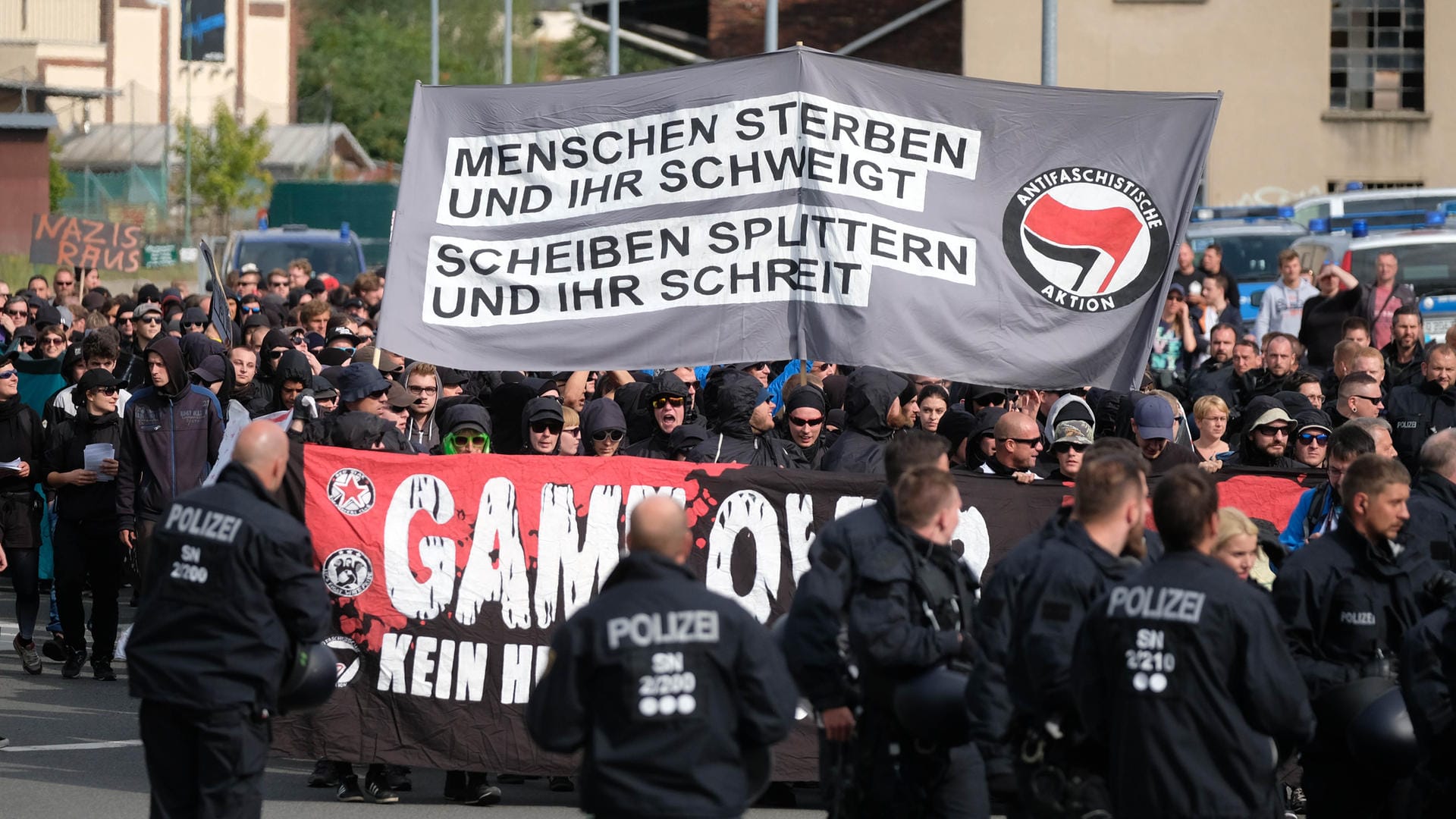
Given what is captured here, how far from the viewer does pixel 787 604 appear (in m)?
9.23

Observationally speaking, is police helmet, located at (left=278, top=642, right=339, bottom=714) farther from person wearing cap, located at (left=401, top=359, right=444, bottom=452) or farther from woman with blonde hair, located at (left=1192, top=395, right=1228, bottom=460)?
woman with blonde hair, located at (left=1192, top=395, right=1228, bottom=460)

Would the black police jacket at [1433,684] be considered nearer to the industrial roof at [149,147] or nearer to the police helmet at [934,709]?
the police helmet at [934,709]

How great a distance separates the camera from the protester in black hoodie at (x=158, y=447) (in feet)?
38.0

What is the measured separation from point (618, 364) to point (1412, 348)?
663cm

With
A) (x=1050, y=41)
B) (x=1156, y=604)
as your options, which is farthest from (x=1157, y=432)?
(x=1050, y=41)

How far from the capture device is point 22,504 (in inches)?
494

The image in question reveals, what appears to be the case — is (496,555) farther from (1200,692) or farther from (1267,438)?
(1200,692)

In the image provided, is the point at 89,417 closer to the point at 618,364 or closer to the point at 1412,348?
the point at 618,364

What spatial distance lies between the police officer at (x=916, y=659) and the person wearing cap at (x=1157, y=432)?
3534mm

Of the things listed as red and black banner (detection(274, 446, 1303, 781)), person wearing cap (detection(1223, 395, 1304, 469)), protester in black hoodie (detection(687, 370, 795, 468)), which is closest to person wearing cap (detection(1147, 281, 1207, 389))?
person wearing cap (detection(1223, 395, 1304, 469))

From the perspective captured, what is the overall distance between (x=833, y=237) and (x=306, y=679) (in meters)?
3.72

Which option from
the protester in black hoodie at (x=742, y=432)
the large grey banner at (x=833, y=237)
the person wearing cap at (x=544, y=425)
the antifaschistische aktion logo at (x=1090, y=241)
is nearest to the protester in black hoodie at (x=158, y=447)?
the person wearing cap at (x=544, y=425)

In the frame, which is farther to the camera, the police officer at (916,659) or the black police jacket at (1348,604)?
the black police jacket at (1348,604)

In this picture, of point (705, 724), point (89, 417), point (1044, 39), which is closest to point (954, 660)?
point (705, 724)
